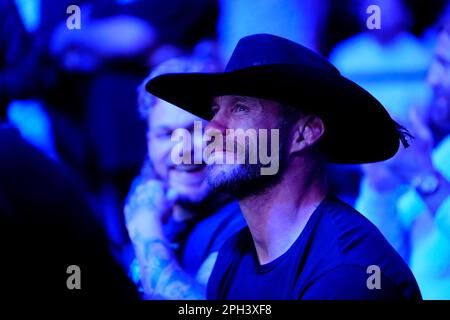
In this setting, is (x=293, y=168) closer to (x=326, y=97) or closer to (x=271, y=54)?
(x=326, y=97)

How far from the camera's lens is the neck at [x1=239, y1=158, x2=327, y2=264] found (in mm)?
2250

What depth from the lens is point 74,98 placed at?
2.51 metres

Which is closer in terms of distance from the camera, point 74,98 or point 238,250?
point 238,250

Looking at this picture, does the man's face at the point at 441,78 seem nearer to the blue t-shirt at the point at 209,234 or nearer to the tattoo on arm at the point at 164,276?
the blue t-shirt at the point at 209,234

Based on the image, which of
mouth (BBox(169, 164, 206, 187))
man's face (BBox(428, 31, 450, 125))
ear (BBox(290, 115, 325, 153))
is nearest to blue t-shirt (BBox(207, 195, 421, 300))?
ear (BBox(290, 115, 325, 153))

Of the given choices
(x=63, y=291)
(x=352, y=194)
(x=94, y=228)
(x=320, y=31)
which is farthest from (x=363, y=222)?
(x=63, y=291)

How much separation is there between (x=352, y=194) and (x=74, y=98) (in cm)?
122

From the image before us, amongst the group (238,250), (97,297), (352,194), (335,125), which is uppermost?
(335,125)

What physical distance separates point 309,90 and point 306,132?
161mm

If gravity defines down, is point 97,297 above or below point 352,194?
below

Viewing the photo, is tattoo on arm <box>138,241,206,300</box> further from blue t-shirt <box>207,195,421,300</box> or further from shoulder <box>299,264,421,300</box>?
shoulder <box>299,264,421,300</box>

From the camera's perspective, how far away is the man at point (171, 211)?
2428mm

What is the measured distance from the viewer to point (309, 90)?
2234 millimetres

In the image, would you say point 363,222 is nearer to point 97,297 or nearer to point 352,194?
point 352,194
